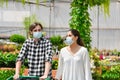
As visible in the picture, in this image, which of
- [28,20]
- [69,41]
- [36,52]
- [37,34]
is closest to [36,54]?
[36,52]

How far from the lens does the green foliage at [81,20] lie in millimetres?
9180

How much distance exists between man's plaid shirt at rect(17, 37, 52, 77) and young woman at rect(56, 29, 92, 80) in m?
0.26

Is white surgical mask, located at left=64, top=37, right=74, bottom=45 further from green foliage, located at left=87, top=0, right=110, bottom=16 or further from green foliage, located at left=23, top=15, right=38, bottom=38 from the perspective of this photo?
green foliage, located at left=23, top=15, right=38, bottom=38

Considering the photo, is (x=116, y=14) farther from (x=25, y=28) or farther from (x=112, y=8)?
(x=25, y=28)

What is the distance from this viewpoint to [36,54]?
19.4 feet

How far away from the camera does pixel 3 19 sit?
32.6m

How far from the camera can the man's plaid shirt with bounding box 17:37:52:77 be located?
5.89 metres

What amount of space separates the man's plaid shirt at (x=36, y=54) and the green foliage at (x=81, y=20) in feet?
10.9

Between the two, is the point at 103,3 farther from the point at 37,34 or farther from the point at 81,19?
the point at 37,34

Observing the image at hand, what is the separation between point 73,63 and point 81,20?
349 centimetres

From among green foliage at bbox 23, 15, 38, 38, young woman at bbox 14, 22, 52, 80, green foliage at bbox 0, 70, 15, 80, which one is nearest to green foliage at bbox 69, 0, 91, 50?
green foliage at bbox 0, 70, 15, 80

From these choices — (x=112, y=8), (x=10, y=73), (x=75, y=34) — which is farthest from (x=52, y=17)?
(x=75, y=34)

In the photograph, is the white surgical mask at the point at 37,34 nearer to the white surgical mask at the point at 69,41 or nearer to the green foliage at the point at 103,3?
the white surgical mask at the point at 69,41

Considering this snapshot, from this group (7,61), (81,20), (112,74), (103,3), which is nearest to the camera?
(103,3)
